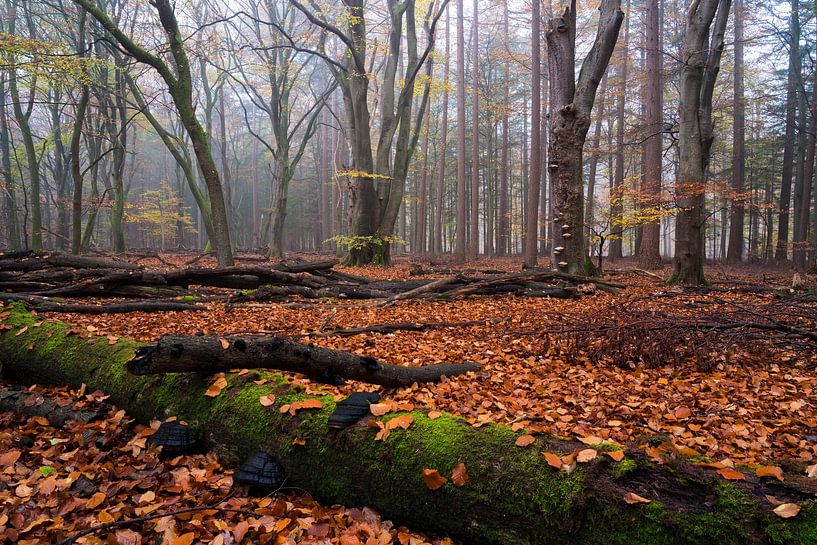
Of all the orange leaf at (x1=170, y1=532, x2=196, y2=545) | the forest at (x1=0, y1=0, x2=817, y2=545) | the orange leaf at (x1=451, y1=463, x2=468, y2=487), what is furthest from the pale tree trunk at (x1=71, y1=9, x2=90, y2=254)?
the orange leaf at (x1=451, y1=463, x2=468, y2=487)

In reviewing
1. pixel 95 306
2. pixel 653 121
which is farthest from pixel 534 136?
pixel 95 306

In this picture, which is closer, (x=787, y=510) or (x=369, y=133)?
(x=787, y=510)

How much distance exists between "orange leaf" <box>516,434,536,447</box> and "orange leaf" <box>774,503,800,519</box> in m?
0.90

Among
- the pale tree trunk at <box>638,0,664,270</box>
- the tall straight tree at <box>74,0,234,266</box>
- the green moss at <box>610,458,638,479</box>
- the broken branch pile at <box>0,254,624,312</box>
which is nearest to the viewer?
the green moss at <box>610,458,638,479</box>

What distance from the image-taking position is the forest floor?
2.52 metres

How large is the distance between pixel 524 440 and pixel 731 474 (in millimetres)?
822

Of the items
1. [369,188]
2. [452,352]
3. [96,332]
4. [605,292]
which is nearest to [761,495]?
[452,352]

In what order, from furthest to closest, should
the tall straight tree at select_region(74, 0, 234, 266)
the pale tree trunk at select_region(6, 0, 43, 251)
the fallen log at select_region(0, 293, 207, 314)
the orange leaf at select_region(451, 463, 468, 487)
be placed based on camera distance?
1. the pale tree trunk at select_region(6, 0, 43, 251)
2. the tall straight tree at select_region(74, 0, 234, 266)
3. the fallen log at select_region(0, 293, 207, 314)
4. the orange leaf at select_region(451, 463, 468, 487)

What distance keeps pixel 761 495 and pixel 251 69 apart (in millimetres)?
23418

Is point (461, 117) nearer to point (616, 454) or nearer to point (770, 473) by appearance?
point (616, 454)

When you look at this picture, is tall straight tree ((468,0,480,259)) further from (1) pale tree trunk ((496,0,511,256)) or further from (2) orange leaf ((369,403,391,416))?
(2) orange leaf ((369,403,391,416))

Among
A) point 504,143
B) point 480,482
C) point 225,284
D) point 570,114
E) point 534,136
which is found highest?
point 504,143

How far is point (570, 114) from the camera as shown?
9531 mm

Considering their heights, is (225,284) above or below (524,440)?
above
